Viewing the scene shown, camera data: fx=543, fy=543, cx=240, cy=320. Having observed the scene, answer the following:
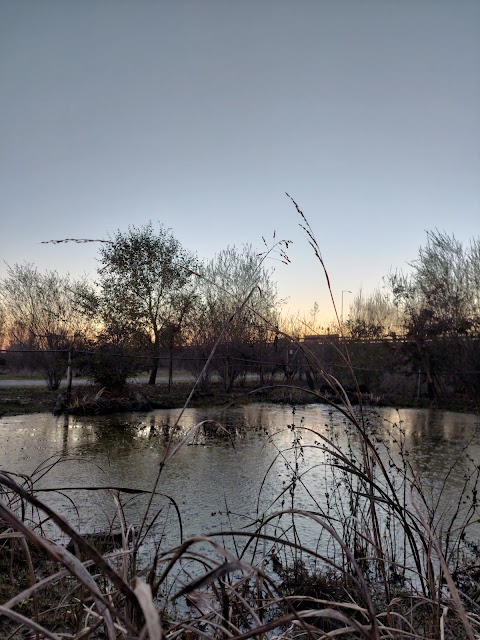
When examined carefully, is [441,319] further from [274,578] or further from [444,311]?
[274,578]

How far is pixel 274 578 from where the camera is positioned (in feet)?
9.64

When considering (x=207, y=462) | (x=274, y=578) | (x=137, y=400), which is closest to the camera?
(x=274, y=578)

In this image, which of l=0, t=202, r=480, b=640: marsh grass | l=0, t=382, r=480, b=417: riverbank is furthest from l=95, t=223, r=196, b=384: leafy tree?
l=0, t=202, r=480, b=640: marsh grass

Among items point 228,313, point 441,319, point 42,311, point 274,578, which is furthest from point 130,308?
point 274,578

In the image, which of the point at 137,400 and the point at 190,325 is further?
the point at 190,325

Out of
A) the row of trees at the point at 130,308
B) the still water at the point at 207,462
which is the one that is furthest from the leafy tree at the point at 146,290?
the still water at the point at 207,462

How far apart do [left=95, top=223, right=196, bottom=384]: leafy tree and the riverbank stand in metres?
1.81

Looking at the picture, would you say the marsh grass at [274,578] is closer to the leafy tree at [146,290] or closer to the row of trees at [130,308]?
the row of trees at [130,308]

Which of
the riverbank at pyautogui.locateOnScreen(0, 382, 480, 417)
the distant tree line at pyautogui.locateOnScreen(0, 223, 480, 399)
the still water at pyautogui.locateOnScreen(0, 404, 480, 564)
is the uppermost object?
the distant tree line at pyautogui.locateOnScreen(0, 223, 480, 399)

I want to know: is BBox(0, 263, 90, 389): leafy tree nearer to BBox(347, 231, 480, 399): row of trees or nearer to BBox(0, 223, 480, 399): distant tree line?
BBox(0, 223, 480, 399): distant tree line

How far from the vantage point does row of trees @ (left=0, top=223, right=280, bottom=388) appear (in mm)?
14586

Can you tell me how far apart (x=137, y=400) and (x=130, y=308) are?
189 inches

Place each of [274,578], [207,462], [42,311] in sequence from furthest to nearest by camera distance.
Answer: [42,311] < [207,462] < [274,578]

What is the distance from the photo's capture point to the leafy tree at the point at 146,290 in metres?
15.2
